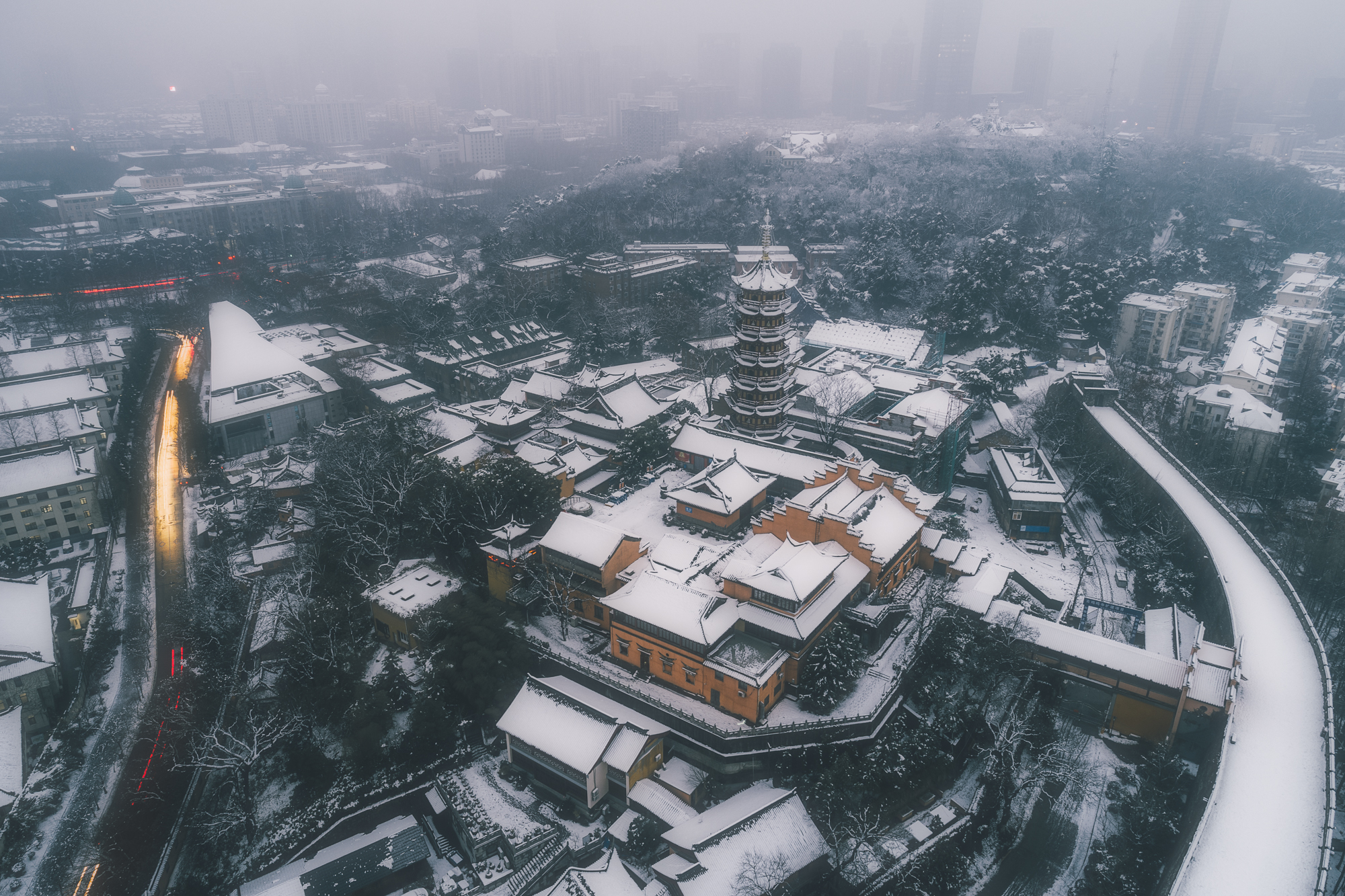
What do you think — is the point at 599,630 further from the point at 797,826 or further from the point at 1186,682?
the point at 1186,682

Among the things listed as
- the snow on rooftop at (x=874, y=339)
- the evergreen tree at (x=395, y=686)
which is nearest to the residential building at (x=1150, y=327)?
the snow on rooftop at (x=874, y=339)

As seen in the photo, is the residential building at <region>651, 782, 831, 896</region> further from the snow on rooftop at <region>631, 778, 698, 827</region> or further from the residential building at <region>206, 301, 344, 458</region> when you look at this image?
the residential building at <region>206, 301, 344, 458</region>

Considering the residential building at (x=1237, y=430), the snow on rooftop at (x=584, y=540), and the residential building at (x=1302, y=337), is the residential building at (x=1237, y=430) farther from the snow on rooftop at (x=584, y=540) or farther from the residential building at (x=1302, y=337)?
the snow on rooftop at (x=584, y=540)

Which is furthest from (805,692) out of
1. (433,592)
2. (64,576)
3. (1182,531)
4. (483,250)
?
(483,250)

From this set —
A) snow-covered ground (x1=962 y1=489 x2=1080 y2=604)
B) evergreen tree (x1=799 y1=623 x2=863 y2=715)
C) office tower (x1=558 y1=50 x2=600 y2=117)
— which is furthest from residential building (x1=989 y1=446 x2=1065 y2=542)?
office tower (x1=558 y1=50 x2=600 y2=117)

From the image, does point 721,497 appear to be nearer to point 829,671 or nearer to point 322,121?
point 829,671
